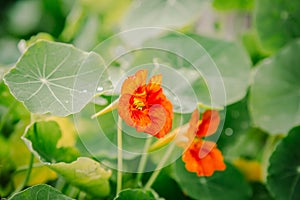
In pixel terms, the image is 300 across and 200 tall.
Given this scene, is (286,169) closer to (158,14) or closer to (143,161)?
(143,161)

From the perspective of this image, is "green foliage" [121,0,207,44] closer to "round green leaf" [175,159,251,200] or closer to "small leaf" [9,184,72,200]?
"round green leaf" [175,159,251,200]

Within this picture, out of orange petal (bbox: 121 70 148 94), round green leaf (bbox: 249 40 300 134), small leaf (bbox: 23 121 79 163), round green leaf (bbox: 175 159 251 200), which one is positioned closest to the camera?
orange petal (bbox: 121 70 148 94)

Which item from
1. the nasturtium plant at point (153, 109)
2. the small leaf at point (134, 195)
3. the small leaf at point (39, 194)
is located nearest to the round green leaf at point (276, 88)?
the nasturtium plant at point (153, 109)

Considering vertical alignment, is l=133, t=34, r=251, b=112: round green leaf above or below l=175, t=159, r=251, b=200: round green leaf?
above

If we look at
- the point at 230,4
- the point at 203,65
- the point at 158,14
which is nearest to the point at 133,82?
the point at 203,65

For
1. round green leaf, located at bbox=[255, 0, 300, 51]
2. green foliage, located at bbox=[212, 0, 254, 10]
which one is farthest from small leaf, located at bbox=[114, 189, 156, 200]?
green foliage, located at bbox=[212, 0, 254, 10]

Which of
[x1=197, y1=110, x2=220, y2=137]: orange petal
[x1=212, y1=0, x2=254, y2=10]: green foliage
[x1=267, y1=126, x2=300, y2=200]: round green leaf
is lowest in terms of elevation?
[x1=267, y1=126, x2=300, y2=200]: round green leaf

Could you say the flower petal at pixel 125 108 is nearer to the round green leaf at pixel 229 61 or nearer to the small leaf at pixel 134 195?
the small leaf at pixel 134 195
